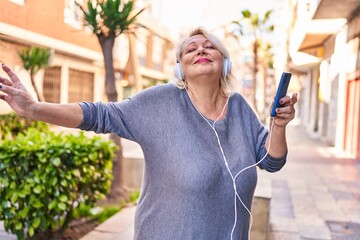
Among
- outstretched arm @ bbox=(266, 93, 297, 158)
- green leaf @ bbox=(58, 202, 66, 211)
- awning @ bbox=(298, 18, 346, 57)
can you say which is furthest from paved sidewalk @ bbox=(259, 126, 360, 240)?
awning @ bbox=(298, 18, 346, 57)

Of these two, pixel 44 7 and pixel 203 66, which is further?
pixel 44 7

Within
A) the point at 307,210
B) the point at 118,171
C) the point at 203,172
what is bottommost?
the point at 307,210

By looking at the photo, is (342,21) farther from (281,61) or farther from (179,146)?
(179,146)

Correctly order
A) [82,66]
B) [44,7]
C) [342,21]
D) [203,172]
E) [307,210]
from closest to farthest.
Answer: [203,172]
[44,7]
[307,210]
[82,66]
[342,21]

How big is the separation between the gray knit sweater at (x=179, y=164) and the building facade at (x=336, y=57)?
6570mm

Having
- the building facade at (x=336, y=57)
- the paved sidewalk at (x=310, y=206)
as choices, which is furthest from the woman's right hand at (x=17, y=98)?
the building facade at (x=336, y=57)

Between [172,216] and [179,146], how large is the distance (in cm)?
27

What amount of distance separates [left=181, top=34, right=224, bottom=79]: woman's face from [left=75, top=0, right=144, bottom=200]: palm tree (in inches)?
72.5

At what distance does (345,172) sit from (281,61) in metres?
2.57

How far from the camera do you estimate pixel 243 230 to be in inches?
66.0

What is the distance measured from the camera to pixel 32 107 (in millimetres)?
1438

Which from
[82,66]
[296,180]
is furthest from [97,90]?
[296,180]

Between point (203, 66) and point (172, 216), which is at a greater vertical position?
point (203, 66)

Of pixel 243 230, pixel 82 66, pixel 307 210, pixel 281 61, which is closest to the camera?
pixel 243 230
